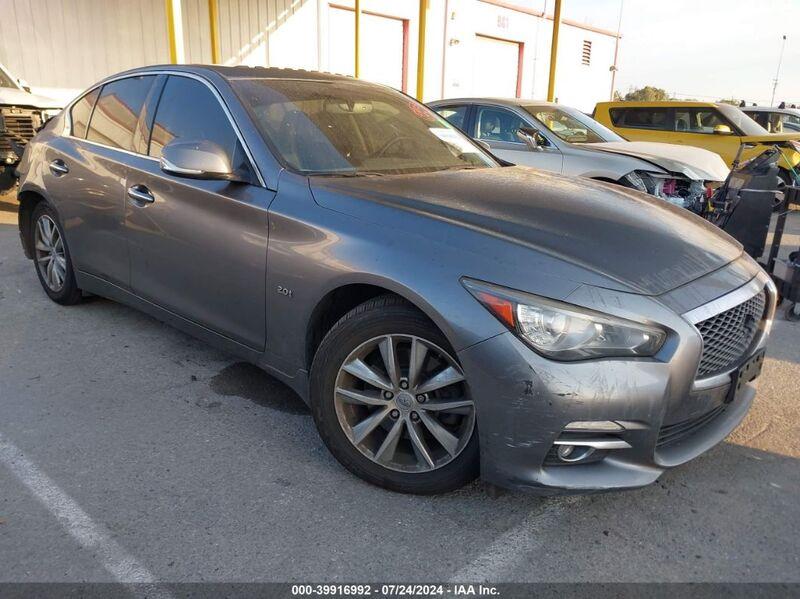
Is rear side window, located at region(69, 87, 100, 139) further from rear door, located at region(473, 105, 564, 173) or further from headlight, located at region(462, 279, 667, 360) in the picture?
rear door, located at region(473, 105, 564, 173)

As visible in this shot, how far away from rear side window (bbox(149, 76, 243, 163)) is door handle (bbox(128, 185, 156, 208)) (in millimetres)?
207

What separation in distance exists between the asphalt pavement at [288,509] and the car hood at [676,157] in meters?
4.06

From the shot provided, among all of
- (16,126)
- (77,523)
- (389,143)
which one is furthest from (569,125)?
(77,523)

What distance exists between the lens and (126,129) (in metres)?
3.91

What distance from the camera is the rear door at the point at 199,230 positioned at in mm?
2977

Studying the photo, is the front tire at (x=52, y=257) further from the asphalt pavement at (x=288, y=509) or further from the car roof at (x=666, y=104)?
the car roof at (x=666, y=104)

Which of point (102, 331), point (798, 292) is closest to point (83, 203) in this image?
point (102, 331)

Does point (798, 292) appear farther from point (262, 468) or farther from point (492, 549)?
point (262, 468)

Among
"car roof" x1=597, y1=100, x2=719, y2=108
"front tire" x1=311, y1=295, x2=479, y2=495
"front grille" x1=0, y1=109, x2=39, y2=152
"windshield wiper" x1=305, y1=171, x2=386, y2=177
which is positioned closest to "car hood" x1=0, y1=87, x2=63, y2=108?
"front grille" x1=0, y1=109, x2=39, y2=152

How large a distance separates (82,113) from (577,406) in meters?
3.97

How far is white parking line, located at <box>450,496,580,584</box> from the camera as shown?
7.28ft

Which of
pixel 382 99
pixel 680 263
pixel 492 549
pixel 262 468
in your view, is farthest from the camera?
pixel 382 99

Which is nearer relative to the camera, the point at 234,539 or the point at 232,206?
the point at 234,539

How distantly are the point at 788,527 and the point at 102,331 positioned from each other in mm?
4045
